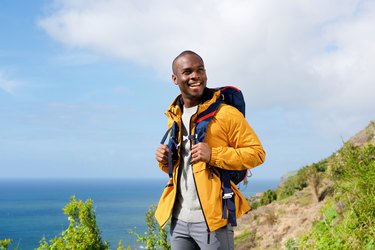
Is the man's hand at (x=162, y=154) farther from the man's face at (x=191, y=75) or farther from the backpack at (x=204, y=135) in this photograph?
the man's face at (x=191, y=75)

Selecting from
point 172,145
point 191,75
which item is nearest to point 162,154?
point 172,145

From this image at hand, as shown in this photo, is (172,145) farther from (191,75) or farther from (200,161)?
(191,75)

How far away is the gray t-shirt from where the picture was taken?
3090mm

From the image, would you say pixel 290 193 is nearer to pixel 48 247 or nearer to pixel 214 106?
pixel 48 247

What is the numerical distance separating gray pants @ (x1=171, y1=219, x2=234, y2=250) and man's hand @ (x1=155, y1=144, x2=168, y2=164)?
0.42 meters

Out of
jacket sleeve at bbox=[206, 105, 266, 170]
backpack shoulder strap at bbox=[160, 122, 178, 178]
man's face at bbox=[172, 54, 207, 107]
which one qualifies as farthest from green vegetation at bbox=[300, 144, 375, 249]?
man's face at bbox=[172, 54, 207, 107]

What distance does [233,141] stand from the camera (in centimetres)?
314

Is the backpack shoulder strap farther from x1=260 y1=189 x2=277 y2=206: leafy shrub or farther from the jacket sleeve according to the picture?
x1=260 y1=189 x2=277 y2=206: leafy shrub

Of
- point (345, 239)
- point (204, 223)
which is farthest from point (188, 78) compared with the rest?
point (345, 239)

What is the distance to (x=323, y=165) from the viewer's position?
1706 centimetres

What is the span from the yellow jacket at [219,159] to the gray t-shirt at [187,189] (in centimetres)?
4

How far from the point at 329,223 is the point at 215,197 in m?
3.87

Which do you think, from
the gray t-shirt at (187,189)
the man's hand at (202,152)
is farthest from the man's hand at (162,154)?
the man's hand at (202,152)

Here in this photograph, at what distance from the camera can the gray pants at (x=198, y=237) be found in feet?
9.95
